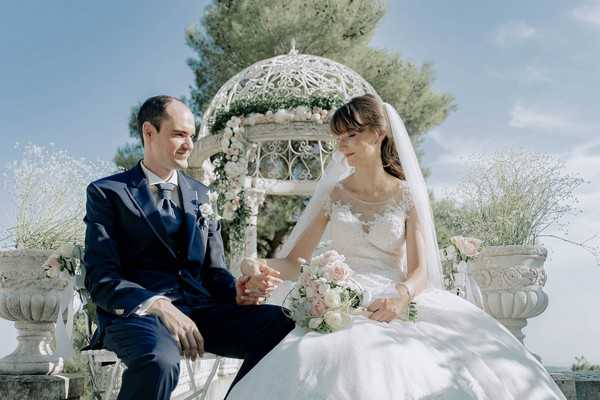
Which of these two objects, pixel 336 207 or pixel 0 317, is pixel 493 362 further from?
pixel 0 317

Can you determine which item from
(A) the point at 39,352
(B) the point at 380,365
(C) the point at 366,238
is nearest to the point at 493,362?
(B) the point at 380,365

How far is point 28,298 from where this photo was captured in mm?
4902

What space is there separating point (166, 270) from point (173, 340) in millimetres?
489

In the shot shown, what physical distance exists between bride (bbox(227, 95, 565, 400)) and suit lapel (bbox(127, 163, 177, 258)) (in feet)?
1.44

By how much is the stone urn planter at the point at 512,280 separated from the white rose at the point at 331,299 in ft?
11.1

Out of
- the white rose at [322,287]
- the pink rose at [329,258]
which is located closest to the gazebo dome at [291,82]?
the pink rose at [329,258]

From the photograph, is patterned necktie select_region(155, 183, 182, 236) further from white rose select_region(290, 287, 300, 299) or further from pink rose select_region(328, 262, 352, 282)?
pink rose select_region(328, 262, 352, 282)

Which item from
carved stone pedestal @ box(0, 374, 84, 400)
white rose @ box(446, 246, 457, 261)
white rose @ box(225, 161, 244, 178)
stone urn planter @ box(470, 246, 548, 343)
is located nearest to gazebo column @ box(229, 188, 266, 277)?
white rose @ box(225, 161, 244, 178)

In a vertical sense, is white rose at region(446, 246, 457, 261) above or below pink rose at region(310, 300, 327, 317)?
above

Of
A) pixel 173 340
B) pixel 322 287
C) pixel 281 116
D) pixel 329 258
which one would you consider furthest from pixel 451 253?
pixel 281 116

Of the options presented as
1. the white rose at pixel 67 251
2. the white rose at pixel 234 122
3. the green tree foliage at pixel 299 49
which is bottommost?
the white rose at pixel 67 251

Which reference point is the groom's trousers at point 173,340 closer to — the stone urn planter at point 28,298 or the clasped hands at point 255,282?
the clasped hands at point 255,282

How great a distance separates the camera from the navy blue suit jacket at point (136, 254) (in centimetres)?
272

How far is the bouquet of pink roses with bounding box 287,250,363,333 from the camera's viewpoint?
2.64m
